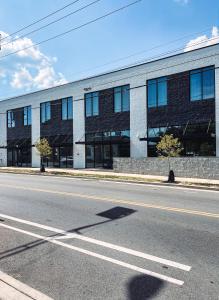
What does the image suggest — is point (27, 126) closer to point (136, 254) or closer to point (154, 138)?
point (154, 138)

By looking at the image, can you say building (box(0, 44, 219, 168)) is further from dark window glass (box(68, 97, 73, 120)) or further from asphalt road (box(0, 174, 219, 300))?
asphalt road (box(0, 174, 219, 300))

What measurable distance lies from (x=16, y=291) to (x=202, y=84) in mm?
22780

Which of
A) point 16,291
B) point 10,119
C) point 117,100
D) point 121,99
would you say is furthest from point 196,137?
point 10,119

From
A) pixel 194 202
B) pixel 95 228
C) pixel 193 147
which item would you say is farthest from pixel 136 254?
pixel 193 147

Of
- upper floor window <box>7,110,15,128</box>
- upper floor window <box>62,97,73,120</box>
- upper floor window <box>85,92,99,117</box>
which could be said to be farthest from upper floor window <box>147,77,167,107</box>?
upper floor window <box>7,110,15,128</box>

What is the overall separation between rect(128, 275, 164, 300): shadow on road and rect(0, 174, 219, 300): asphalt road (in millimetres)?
13

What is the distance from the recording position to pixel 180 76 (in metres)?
25.5

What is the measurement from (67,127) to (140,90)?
1015 centimetres

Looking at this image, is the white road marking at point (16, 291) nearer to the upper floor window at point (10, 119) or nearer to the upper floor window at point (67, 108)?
the upper floor window at point (67, 108)

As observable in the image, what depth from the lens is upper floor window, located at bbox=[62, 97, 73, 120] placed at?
113ft

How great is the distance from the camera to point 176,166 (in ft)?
73.2

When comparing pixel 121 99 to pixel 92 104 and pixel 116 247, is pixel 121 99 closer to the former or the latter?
pixel 92 104

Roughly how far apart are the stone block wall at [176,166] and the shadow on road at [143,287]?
16.6m

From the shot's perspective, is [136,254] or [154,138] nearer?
[136,254]
